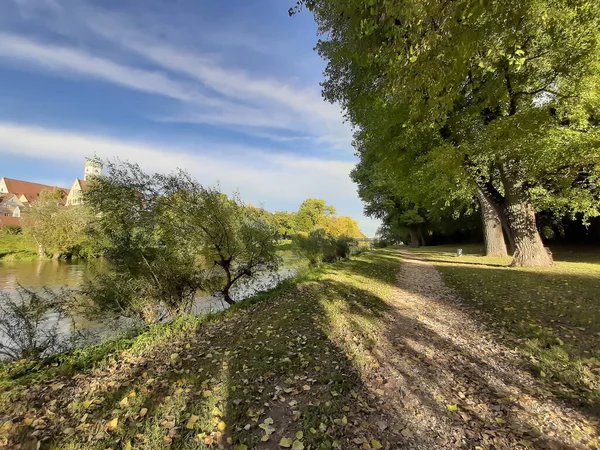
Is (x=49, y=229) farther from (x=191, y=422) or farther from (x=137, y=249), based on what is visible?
(x=191, y=422)

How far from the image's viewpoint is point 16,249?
112ft

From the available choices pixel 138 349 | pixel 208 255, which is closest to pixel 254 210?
pixel 208 255

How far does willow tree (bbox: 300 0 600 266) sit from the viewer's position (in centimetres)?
410

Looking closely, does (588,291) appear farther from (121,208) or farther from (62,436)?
(121,208)

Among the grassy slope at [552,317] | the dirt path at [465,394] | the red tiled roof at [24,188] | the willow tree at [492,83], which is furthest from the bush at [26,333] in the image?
the red tiled roof at [24,188]

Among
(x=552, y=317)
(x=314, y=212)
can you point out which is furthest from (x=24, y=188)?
(x=552, y=317)

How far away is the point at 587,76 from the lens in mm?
7965

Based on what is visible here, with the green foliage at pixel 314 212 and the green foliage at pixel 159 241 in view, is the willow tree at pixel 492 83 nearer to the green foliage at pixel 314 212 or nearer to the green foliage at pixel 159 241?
the green foliage at pixel 159 241

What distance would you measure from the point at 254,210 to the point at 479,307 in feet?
23.6

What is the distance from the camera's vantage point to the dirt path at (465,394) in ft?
8.25

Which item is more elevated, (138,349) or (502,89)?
(502,89)

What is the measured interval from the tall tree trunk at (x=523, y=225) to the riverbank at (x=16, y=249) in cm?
4338

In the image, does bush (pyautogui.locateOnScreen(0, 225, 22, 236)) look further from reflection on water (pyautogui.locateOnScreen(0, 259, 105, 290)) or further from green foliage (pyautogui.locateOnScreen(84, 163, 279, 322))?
green foliage (pyautogui.locateOnScreen(84, 163, 279, 322))

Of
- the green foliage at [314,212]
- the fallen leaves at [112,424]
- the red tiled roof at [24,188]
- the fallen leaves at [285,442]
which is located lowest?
the fallen leaves at [285,442]
